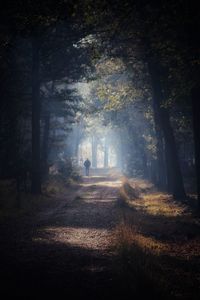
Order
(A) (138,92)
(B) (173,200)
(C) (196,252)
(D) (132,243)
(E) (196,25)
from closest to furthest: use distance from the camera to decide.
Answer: (D) (132,243), (C) (196,252), (E) (196,25), (B) (173,200), (A) (138,92)

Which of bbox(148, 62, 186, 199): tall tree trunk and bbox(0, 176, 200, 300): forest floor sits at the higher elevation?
bbox(148, 62, 186, 199): tall tree trunk

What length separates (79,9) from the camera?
40.9 ft

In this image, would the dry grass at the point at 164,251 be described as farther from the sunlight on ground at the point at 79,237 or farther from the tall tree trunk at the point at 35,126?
the tall tree trunk at the point at 35,126

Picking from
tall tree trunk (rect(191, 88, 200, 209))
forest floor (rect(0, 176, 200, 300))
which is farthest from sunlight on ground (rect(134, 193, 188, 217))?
tall tree trunk (rect(191, 88, 200, 209))

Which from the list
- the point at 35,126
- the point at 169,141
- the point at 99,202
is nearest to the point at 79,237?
the point at 99,202

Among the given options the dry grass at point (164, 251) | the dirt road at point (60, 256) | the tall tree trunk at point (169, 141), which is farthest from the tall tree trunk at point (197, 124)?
the tall tree trunk at point (169, 141)

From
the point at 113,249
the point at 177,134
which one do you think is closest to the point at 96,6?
the point at 113,249

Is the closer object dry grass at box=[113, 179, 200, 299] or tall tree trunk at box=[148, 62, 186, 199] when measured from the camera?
dry grass at box=[113, 179, 200, 299]

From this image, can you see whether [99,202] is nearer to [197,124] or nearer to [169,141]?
[169,141]

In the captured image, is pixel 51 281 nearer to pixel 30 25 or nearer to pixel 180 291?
pixel 180 291

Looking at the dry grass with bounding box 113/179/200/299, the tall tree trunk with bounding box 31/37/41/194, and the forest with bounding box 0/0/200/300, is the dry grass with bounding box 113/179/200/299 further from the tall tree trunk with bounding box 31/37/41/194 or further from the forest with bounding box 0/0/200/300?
the tall tree trunk with bounding box 31/37/41/194

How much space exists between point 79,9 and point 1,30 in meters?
7.10

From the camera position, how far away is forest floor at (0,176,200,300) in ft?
21.6

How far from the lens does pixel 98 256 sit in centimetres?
909
